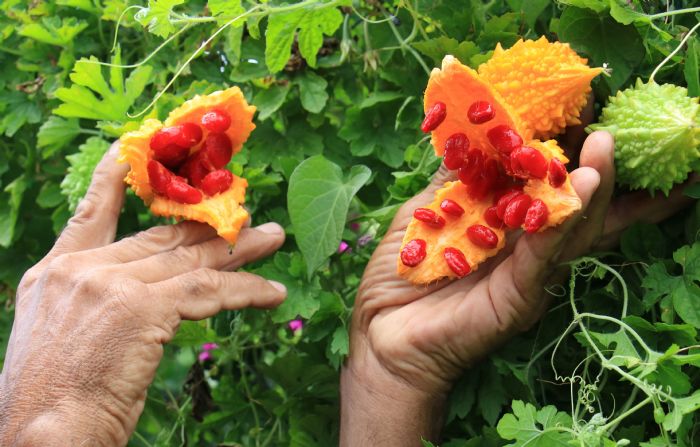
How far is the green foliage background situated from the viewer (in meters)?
1.35

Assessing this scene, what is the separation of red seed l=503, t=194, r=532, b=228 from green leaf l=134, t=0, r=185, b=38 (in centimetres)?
71

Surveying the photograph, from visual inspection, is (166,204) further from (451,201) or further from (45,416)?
(451,201)

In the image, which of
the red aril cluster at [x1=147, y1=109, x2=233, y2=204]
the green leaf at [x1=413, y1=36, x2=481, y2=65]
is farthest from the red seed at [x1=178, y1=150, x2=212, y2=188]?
the green leaf at [x1=413, y1=36, x2=481, y2=65]

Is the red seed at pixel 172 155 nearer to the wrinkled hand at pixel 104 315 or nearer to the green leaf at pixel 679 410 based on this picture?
the wrinkled hand at pixel 104 315

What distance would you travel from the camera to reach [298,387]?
1956 millimetres

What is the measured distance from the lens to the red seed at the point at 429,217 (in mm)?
1479

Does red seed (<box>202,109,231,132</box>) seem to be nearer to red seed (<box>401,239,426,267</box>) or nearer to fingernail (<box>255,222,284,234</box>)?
fingernail (<box>255,222,284,234</box>)

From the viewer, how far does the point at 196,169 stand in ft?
5.40

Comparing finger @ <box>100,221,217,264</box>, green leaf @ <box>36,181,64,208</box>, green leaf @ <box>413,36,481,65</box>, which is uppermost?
green leaf @ <box>413,36,481,65</box>

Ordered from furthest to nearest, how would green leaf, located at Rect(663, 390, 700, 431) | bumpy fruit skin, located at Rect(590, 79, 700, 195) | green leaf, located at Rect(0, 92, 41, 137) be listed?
green leaf, located at Rect(0, 92, 41, 137) → bumpy fruit skin, located at Rect(590, 79, 700, 195) → green leaf, located at Rect(663, 390, 700, 431)

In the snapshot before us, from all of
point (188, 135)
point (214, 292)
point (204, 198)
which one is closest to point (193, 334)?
point (214, 292)

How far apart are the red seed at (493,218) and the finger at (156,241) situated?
58 centimetres

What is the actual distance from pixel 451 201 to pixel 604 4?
1.38 feet

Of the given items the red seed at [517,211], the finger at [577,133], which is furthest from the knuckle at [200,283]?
the finger at [577,133]
